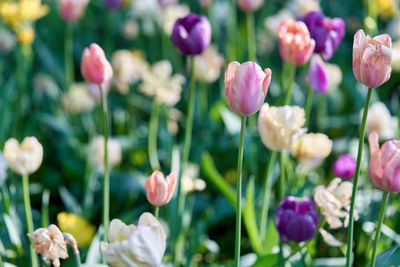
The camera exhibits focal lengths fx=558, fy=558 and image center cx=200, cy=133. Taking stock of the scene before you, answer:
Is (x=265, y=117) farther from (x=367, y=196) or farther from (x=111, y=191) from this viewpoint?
(x=111, y=191)

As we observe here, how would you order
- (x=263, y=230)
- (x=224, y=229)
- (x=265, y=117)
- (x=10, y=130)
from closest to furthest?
(x=265, y=117) → (x=263, y=230) → (x=224, y=229) → (x=10, y=130)

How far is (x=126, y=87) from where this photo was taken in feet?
6.18

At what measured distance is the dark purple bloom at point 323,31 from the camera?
1112mm

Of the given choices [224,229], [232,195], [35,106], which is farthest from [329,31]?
[35,106]

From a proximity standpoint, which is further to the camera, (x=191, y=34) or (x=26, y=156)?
(x=191, y=34)

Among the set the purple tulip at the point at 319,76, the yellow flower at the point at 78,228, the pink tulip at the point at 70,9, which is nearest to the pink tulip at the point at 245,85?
the purple tulip at the point at 319,76

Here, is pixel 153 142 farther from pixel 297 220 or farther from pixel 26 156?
pixel 297 220

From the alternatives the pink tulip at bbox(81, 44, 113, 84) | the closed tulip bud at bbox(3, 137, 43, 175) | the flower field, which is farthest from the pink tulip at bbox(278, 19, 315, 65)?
the closed tulip bud at bbox(3, 137, 43, 175)

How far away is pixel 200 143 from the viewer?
1.79m

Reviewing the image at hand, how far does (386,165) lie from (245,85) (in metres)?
0.21

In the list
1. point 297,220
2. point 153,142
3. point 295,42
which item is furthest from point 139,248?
point 153,142

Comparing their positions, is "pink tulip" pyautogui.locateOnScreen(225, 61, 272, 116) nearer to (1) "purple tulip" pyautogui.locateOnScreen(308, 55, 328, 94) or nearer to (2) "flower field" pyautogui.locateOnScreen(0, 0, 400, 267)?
(2) "flower field" pyautogui.locateOnScreen(0, 0, 400, 267)

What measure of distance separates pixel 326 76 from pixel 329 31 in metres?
0.09

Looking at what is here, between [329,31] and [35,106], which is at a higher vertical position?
[329,31]
